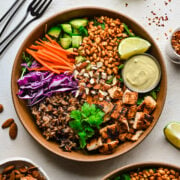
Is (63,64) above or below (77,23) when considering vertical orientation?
below

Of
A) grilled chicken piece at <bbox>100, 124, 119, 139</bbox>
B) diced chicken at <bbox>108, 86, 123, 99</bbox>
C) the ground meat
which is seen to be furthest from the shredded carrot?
grilled chicken piece at <bbox>100, 124, 119, 139</bbox>

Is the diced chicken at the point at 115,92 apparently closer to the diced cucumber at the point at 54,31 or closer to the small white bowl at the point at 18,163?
the diced cucumber at the point at 54,31

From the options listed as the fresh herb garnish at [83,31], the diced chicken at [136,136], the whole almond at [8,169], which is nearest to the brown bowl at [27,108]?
the diced chicken at [136,136]

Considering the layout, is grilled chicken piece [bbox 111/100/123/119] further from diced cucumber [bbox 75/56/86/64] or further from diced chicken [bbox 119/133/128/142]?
diced cucumber [bbox 75/56/86/64]

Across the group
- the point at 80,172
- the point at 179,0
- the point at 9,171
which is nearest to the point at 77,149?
the point at 80,172

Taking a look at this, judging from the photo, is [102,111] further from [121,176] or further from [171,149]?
[171,149]

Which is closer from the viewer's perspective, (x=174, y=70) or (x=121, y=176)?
(x=121, y=176)
